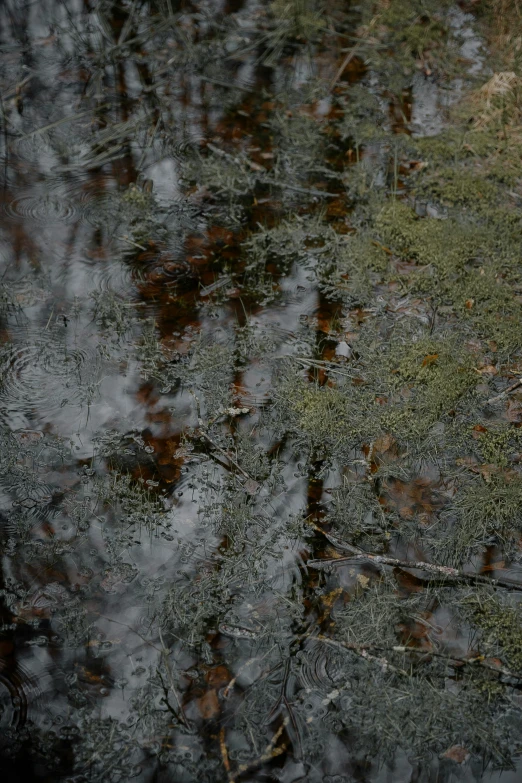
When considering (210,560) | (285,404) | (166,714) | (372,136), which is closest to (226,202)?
(372,136)

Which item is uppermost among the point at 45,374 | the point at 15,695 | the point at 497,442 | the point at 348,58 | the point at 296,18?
the point at 296,18

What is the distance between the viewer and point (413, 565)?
325cm

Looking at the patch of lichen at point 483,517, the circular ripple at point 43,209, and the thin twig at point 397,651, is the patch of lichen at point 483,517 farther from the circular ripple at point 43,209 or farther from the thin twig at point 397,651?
the circular ripple at point 43,209

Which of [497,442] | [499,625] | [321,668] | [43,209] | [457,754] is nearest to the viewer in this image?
Result: [457,754]

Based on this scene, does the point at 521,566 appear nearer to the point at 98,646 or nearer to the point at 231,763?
the point at 231,763

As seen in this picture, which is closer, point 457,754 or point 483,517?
point 457,754

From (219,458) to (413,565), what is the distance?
112 cm

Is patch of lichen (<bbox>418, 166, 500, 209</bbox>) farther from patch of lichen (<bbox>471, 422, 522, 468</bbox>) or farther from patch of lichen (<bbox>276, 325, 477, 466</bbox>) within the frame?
patch of lichen (<bbox>471, 422, 522, 468</bbox>)

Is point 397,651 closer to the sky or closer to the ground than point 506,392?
closer to the ground

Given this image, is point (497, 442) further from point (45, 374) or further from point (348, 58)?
point (348, 58)

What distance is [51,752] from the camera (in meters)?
2.66

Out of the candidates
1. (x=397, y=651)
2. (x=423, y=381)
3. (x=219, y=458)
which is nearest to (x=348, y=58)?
(x=423, y=381)

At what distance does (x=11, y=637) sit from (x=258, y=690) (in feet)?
3.49

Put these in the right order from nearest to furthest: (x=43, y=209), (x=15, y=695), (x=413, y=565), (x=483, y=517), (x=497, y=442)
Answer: (x=15, y=695) → (x=413, y=565) → (x=483, y=517) → (x=497, y=442) → (x=43, y=209)
